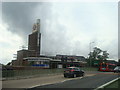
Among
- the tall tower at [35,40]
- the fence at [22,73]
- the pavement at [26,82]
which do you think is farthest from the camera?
the tall tower at [35,40]

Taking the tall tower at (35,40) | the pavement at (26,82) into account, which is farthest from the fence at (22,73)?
the tall tower at (35,40)

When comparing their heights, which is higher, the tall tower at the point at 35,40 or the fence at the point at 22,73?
the tall tower at the point at 35,40

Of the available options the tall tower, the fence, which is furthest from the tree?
the fence

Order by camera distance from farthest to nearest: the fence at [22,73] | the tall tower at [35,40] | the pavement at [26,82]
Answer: the tall tower at [35,40] → the fence at [22,73] → the pavement at [26,82]

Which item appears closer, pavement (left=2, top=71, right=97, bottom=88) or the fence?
pavement (left=2, top=71, right=97, bottom=88)

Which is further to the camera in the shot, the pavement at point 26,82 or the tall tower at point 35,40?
the tall tower at point 35,40

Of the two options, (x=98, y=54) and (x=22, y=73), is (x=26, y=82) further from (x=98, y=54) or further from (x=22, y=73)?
(x=98, y=54)

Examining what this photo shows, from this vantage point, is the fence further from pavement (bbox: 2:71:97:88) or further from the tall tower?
the tall tower

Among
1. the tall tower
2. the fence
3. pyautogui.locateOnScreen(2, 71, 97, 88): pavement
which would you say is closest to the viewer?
pyautogui.locateOnScreen(2, 71, 97, 88): pavement

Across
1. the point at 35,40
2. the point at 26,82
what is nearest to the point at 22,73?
the point at 26,82

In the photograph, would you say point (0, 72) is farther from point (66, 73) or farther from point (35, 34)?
point (35, 34)

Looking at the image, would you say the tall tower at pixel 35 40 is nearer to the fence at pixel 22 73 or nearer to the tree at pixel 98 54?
the tree at pixel 98 54

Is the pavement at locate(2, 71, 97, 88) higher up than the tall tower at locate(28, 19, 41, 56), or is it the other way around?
the tall tower at locate(28, 19, 41, 56)

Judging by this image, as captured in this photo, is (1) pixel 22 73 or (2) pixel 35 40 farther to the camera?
(2) pixel 35 40
